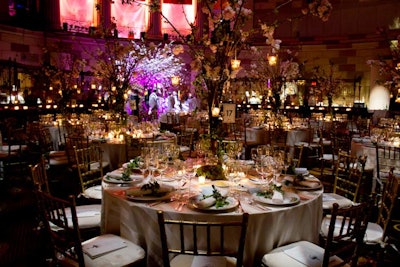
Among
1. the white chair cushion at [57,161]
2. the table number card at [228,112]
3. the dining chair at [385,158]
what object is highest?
the table number card at [228,112]

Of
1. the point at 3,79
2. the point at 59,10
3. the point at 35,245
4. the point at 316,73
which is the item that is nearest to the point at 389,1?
the point at 316,73

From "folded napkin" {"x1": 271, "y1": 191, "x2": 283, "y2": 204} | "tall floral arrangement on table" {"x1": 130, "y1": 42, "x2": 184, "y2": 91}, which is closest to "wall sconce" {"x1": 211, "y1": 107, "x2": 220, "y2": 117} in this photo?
"folded napkin" {"x1": 271, "y1": 191, "x2": 283, "y2": 204}

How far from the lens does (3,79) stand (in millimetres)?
12445

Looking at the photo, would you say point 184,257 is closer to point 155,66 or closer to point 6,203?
point 6,203

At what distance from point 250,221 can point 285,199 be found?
424 millimetres

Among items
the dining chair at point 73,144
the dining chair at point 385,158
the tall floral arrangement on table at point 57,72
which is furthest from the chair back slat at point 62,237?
the tall floral arrangement on table at point 57,72

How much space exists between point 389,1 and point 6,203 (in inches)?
578

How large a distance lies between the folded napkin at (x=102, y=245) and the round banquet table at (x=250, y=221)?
0.31 ft

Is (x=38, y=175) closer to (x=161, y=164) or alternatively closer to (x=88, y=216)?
(x=88, y=216)

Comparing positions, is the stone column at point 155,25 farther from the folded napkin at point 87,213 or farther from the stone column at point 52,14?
the folded napkin at point 87,213

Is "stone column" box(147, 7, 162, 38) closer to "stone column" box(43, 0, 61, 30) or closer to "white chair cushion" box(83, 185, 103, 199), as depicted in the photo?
"stone column" box(43, 0, 61, 30)

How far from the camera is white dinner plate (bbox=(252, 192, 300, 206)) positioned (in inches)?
113

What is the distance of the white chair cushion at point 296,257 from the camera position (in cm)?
267

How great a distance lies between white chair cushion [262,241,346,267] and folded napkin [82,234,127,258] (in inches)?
43.1
